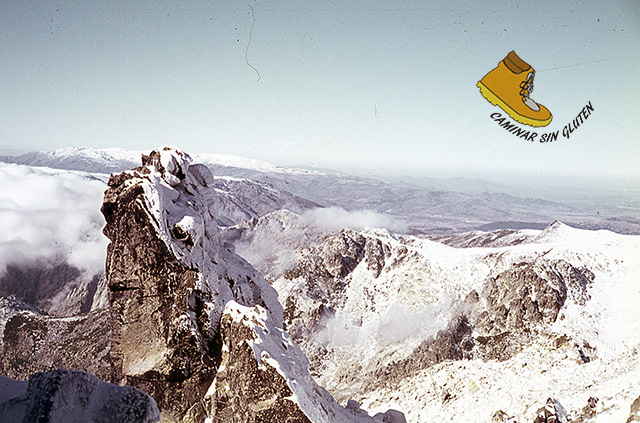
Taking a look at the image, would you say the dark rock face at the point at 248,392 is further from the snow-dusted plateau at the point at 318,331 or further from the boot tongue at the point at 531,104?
the boot tongue at the point at 531,104

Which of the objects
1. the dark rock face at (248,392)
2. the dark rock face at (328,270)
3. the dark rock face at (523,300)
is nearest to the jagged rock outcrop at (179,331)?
the dark rock face at (248,392)

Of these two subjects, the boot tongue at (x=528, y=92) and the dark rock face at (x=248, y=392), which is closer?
the dark rock face at (x=248, y=392)

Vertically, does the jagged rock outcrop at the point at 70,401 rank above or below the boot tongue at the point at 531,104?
below

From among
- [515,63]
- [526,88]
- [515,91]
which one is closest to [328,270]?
[515,91]

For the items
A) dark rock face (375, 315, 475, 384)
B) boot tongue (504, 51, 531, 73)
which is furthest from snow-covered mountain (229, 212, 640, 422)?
boot tongue (504, 51, 531, 73)

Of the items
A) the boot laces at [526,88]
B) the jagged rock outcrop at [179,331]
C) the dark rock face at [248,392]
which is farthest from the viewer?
the boot laces at [526,88]

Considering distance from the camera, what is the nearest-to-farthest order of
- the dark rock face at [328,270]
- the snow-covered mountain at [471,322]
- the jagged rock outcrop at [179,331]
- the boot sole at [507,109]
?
the jagged rock outcrop at [179,331] → the boot sole at [507,109] → the snow-covered mountain at [471,322] → the dark rock face at [328,270]

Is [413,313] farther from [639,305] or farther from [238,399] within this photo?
[238,399]

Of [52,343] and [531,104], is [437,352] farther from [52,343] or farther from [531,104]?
[52,343]
